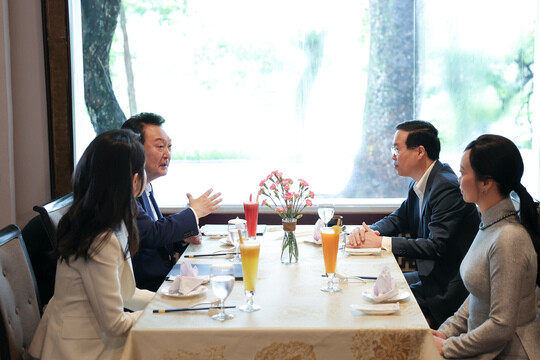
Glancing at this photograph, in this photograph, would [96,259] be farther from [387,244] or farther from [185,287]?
[387,244]

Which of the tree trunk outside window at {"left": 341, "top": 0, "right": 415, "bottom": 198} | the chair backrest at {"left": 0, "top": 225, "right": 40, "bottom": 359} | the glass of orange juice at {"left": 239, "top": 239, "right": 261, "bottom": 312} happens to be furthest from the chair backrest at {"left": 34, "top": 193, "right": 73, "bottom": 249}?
the tree trunk outside window at {"left": 341, "top": 0, "right": 415, "bottom": 198}

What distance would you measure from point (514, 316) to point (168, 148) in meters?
1.68

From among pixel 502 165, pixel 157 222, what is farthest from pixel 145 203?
pixel 502 165

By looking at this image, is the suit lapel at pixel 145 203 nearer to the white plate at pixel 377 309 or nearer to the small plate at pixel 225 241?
the small plate at pixel 225 241

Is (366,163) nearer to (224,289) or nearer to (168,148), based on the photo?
(168,148)

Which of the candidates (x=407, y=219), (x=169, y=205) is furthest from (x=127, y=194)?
(x=169, y=205)

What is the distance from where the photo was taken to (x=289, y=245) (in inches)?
87.5

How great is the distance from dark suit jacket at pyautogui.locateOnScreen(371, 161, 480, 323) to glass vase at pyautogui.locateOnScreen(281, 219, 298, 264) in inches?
17.8

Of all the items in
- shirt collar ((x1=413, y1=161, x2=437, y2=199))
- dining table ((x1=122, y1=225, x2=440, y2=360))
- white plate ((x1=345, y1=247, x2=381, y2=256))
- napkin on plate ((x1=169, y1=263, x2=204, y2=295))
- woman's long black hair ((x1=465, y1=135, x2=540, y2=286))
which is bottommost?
dining table ((x1=122, y1=225, x2=440, y2=360))

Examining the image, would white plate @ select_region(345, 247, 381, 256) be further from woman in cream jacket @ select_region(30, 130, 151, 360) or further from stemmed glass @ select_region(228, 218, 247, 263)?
woman in cream jacket @ select_region(30, 130, 151, 360)

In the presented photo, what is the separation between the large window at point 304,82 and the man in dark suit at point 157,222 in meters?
1.10

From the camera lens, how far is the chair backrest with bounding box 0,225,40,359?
174 centimetres

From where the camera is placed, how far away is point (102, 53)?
12.7 feet

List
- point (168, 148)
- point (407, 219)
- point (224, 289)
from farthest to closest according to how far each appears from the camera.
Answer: point (407, 219), point (168, 148), point (224, 289)
